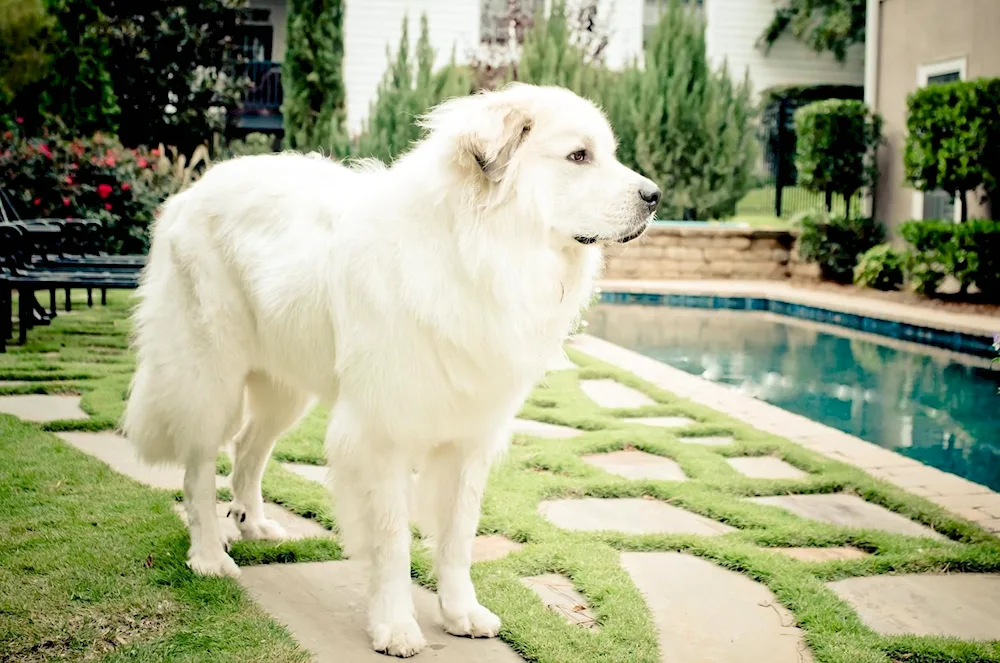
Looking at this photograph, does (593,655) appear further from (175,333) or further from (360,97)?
(360,97)

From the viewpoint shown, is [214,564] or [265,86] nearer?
[214,564]

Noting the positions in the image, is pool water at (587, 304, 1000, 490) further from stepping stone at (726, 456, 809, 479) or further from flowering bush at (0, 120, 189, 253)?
flowering bush at (0, 120, 189, 253)

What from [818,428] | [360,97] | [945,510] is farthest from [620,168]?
[360,97]

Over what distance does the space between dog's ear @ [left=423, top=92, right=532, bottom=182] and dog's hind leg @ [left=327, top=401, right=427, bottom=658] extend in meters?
0.76

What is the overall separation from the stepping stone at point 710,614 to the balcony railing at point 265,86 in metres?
20.7

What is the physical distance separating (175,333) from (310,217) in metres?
0.63

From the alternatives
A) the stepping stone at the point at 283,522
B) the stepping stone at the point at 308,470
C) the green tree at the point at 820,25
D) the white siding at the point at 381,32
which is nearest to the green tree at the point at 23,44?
the white siding at the point at 381,32

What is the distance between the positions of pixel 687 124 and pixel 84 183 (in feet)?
29.5

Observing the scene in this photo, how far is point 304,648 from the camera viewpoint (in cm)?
255

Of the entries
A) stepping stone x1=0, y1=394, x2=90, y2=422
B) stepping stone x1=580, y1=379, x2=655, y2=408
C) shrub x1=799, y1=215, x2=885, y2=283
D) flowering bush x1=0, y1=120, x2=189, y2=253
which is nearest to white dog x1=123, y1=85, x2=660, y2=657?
stepping stone x1=0, y1=394, x2=90, y2=422

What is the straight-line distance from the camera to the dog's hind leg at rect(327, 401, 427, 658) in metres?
2.65

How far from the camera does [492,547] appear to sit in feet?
11.2

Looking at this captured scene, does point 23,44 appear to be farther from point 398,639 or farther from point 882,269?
point 398,639

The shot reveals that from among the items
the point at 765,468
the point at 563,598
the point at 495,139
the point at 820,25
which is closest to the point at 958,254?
the point at 765,468
